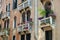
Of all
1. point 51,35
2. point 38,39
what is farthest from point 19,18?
point 51,35

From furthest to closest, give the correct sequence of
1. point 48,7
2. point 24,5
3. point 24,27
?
1. point 24,5
2. point 24,27
3. point 48,7

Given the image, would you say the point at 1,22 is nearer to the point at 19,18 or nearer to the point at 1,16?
the point at 1,16

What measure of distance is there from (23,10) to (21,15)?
1325 millimetres

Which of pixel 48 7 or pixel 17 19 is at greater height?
pixel 48 7

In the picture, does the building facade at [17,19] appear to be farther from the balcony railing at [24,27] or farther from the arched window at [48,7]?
the arched window at [48,7]

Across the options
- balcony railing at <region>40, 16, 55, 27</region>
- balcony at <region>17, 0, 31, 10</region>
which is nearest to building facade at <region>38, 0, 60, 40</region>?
balcony railing at <region>40, 16, 55, 27</region>

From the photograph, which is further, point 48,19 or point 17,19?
point 17,19

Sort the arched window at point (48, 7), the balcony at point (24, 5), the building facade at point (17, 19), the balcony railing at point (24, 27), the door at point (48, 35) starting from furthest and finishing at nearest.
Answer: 1. the balcony at point (24, 5)
2. the building facade at point (17, 19)
3. the balcony railing at point (24, 27)
4. the door at point (48, 35)
5. the arched window at point (48, 7)

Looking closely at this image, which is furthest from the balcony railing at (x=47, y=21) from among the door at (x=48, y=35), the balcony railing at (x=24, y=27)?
the balcony railing at (x=24, y=27)

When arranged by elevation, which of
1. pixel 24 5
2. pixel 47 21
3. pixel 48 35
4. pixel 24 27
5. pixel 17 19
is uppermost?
pixel 24 5

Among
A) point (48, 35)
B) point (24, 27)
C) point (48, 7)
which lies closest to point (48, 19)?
point (48, 7)

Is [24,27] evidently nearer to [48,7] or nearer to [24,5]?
[24,5]

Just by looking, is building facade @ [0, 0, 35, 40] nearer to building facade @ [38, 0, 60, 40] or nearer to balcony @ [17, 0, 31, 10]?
balcony @ [17, 0, 31, 10]

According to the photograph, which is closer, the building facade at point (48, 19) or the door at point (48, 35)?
the building facade at point (48, 19)
